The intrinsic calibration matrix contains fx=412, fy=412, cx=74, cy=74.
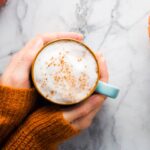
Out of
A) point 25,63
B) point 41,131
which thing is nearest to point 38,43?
point 25,63

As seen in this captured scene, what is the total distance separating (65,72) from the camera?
638 mm

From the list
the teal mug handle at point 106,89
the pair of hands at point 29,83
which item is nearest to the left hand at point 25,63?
the pair of hands at point 29,83

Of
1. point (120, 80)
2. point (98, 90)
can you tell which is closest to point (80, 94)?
point (98, 90)

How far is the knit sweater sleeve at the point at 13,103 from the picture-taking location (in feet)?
2.17

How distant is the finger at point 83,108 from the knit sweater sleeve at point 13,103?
0.21ft

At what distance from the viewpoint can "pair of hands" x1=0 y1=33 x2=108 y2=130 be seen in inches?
26.4

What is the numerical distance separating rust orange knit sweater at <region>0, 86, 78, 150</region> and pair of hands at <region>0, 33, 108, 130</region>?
14 millimetres

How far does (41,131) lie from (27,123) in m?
0.03

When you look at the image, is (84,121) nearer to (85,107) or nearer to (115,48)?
(85,107)

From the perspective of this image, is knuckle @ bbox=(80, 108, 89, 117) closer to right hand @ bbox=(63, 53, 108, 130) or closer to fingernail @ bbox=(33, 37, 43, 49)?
right hand @ bbox=(63, 53, 108, 130)

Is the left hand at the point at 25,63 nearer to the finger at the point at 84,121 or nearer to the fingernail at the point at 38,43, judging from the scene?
the fingernail at the point at 38,43

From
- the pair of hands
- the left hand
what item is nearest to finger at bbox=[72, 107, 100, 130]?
the pair of hands

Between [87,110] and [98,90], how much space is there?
2.0 inches

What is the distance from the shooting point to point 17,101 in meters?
0.66
